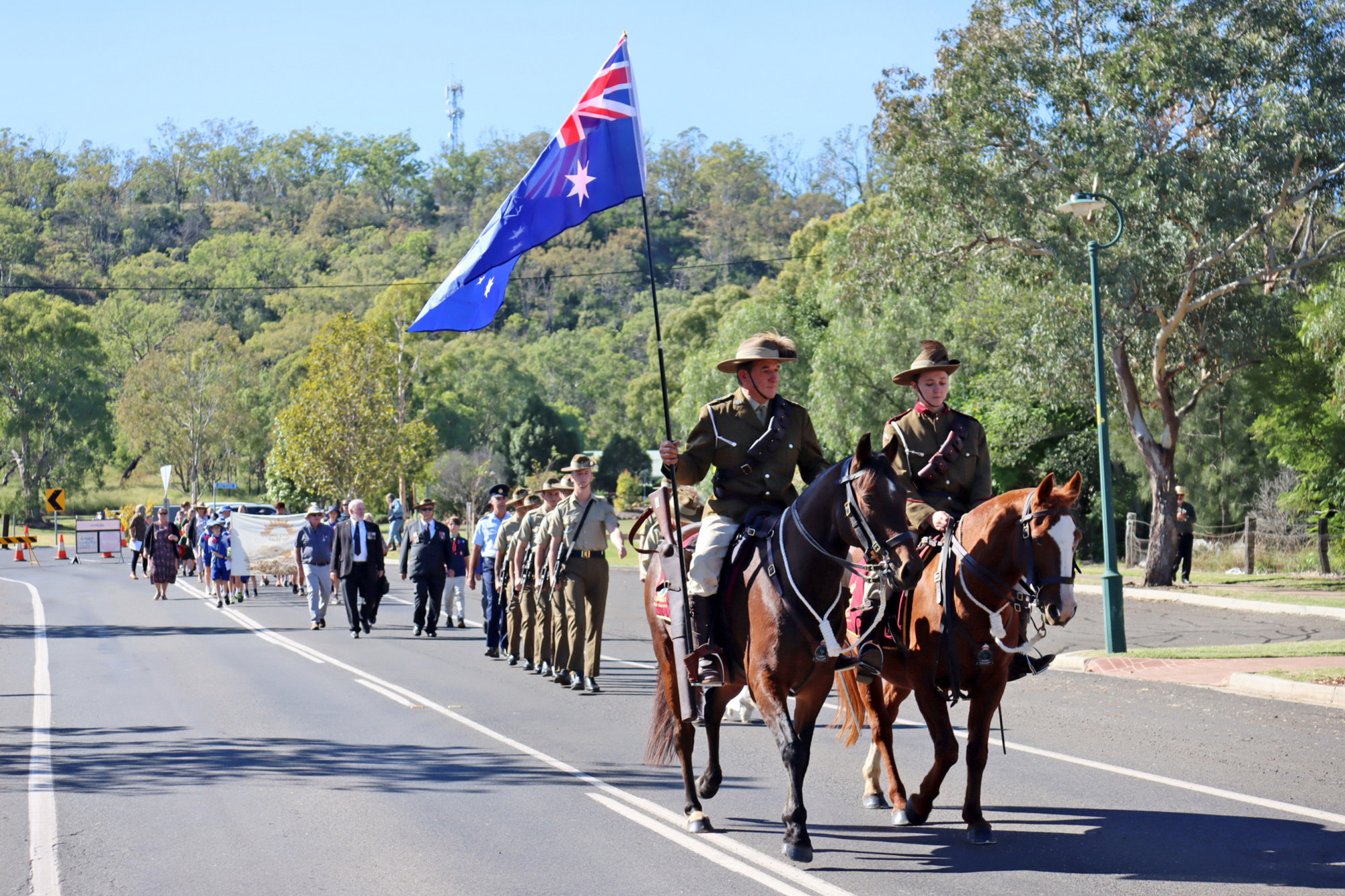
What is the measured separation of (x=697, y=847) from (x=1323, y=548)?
2803 centimetres

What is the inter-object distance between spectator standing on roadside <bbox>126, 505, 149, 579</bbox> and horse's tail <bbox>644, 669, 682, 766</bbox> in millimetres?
31695

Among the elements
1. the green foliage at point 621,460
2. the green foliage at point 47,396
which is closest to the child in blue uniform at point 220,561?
the green foliage at point 47,396

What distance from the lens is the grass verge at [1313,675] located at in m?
12.5

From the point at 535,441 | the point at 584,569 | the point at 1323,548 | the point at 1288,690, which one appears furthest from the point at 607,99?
the point at 535,441

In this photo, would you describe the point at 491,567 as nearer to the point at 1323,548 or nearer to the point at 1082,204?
the point at 1082,204

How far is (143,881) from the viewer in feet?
21.1

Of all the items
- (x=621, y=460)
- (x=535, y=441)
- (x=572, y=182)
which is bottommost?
(x=572, y=182)

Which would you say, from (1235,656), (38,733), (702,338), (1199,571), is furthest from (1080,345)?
(702,338)

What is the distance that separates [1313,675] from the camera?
13.0m

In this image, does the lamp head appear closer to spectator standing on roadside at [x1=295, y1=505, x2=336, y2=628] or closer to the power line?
spectator standing on roadside at [x1=295, y1=505, x2=336, y2=628]

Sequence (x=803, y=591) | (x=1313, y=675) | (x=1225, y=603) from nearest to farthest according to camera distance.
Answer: (x=803, y=591) < (x=1313, y=675) < (x=1225, y=603)

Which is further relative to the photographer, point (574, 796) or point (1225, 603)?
point (1225, 603)

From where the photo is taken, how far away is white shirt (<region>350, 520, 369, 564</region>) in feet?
65.5

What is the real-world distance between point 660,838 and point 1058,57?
23.9 meters
